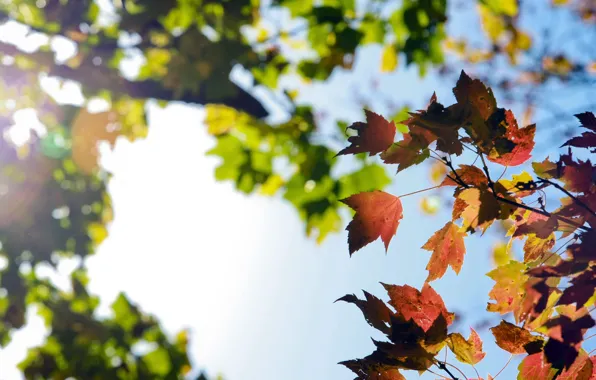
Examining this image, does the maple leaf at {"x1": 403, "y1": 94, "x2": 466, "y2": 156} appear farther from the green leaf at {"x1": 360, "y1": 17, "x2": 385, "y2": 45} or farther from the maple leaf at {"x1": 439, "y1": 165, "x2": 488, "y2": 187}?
the green leaf at {"x1": 360, "y1": 17, "x2": 385, "y2": 45}

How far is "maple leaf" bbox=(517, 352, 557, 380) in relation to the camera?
3.11 feet

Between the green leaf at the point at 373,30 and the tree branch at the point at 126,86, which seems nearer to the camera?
the tree branch at the point at 126,86

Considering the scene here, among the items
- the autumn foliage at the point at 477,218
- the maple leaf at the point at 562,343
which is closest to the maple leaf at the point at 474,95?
the autumn foliage at the point at 477,218

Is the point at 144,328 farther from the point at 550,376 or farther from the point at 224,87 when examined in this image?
the point at 550,376

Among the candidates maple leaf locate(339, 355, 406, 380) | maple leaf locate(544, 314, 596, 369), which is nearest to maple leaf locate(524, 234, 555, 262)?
maple leaf locate(544, 314, 596, 369)

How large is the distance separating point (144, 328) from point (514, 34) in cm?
661

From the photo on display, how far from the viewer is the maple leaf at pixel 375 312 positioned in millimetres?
967

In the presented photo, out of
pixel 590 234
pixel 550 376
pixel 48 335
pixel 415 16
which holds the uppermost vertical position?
pixel 415 16

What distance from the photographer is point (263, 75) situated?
14.6 feet

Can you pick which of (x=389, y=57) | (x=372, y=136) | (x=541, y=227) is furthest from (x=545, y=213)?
(x=389, y=57)

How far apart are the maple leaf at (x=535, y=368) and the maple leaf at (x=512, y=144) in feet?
1.40

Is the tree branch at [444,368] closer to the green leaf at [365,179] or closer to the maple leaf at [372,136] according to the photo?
the maple leaf at [372,136]

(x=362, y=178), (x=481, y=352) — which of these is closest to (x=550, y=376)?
(x=481, y=352)

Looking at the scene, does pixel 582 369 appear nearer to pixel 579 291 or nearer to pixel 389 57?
pixel 579 291
